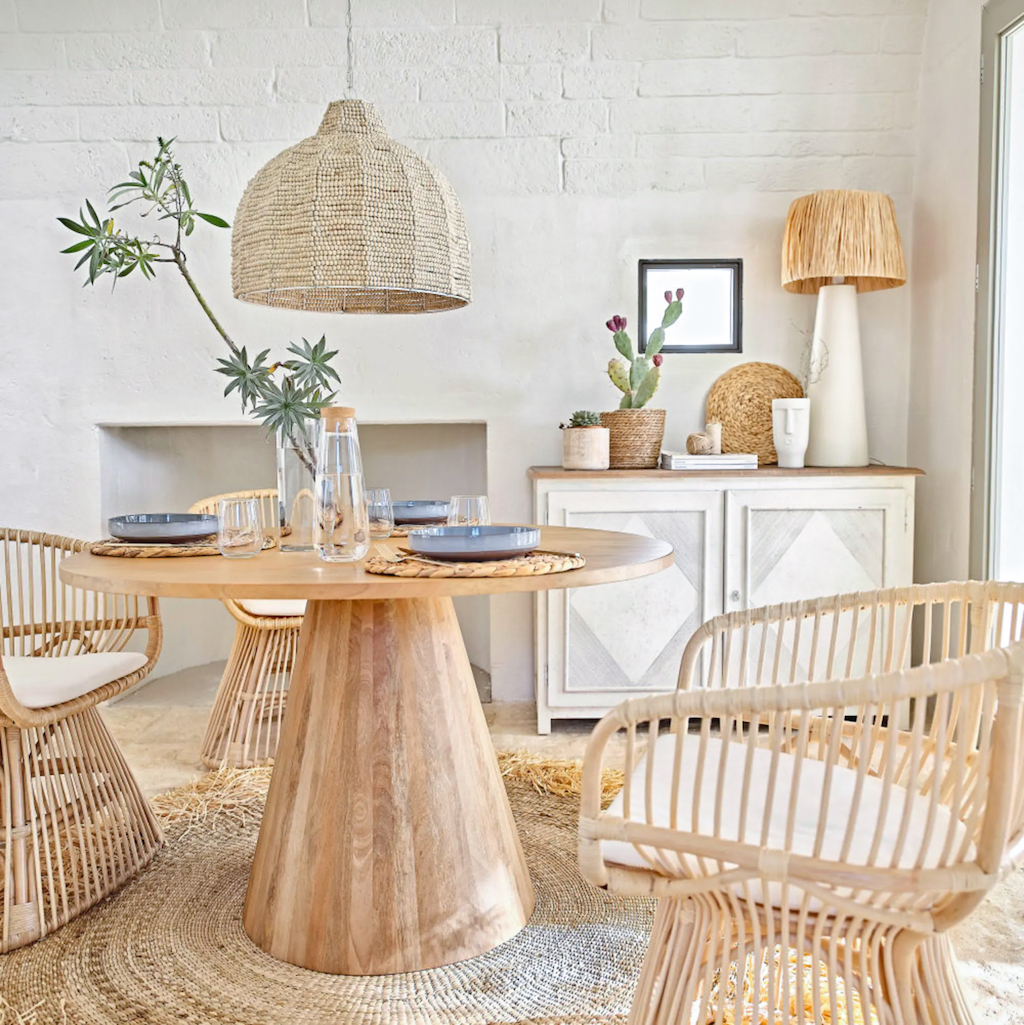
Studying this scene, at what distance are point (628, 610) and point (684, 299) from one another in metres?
1.07

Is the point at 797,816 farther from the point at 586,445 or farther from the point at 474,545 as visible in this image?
the point at 586,445

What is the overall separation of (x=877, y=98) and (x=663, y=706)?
9.08 feet

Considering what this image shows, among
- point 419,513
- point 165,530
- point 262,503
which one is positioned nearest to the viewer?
point 165,530

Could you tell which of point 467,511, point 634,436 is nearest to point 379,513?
point 467,511

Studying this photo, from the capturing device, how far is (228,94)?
3.08 meters

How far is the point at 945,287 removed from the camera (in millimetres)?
2844

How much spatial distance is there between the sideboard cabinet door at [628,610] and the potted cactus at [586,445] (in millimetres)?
101

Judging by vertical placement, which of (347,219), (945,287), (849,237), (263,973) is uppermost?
(849,237)

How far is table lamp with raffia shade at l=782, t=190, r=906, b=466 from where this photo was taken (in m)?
2.83

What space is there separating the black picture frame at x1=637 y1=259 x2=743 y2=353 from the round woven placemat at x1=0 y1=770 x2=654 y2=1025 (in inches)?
72.6

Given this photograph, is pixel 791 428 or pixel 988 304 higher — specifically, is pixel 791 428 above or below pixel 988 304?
below

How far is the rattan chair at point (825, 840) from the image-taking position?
2.97ft

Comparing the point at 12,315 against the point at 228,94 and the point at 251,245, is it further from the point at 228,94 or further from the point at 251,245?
the point at 251,245

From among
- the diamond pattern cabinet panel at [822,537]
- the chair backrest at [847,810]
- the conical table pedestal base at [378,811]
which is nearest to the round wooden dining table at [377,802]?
the conical table pedestal base at [378,811]
